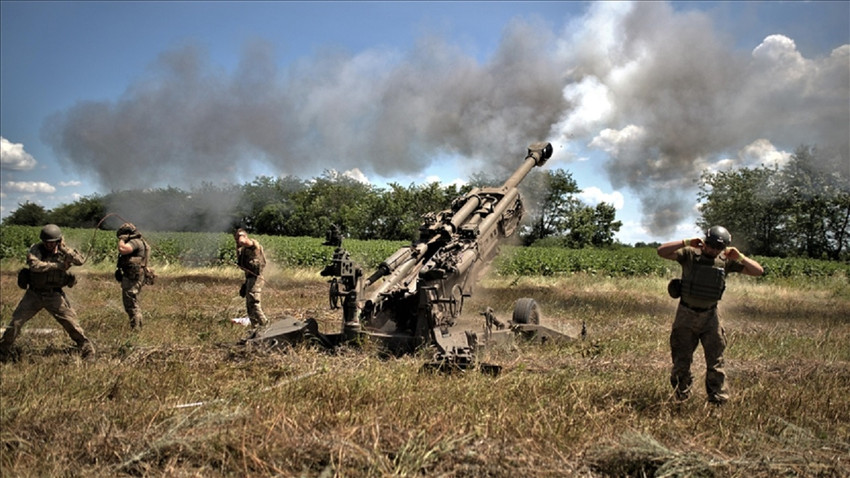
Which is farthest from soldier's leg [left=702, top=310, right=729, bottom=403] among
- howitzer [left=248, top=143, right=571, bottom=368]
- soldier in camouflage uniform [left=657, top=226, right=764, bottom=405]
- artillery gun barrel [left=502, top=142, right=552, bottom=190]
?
artillery gun barrel [left=502, top=142, right=552, bottom=190]

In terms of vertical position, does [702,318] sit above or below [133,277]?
above

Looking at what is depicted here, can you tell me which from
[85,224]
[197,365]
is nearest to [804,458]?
[197,365]

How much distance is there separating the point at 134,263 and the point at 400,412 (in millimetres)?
6257

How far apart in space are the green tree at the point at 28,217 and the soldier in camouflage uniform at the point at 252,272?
52.5 ft

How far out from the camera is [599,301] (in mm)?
15336

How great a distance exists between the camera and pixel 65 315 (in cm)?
749

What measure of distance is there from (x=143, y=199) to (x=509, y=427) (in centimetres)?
852

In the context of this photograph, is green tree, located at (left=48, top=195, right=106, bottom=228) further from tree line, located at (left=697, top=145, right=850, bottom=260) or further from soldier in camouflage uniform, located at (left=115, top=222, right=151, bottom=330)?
tree line, located at (left=697, top=145, right=850, bottom=260)

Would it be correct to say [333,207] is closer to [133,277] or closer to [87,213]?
[87,213]

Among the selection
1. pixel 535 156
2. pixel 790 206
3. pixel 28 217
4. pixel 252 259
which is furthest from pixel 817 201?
pixel 28 217

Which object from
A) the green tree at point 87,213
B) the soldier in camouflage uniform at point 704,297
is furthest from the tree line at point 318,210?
the soldier in camouflage uniform at point 704,297

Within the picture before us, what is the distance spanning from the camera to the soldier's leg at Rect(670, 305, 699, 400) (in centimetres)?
616

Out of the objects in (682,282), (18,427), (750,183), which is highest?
(750,183)

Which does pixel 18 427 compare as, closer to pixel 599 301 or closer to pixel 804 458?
pixel 804 458
